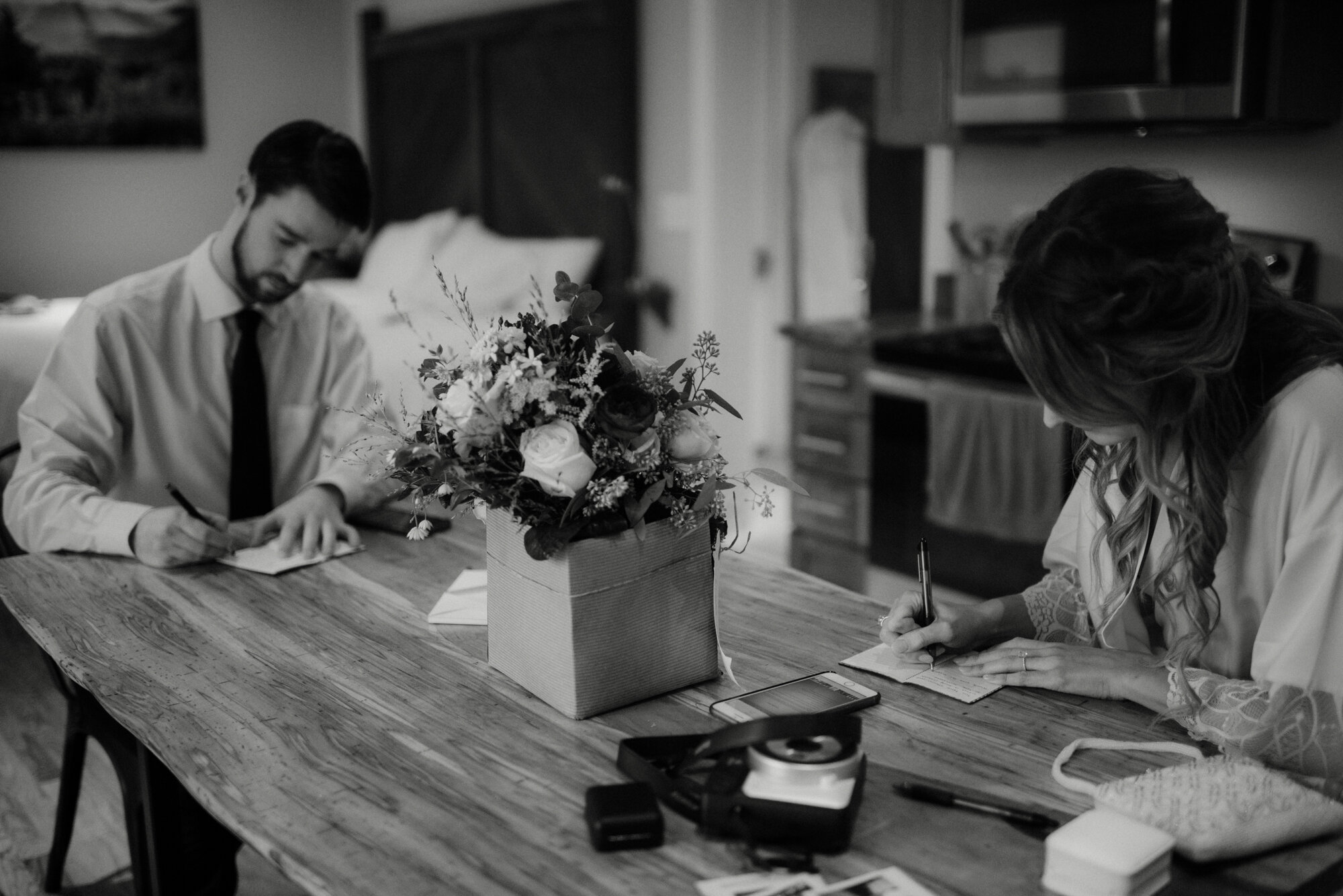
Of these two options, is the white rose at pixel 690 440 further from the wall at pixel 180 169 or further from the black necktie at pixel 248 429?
the wall at pixel 180 169

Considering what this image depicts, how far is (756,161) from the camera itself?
5.36m

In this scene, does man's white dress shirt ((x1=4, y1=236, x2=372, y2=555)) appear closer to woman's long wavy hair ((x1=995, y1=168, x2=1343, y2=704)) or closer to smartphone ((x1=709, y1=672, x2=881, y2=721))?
smartphone ((x1=709, y1=672, x2=881, y2=721))

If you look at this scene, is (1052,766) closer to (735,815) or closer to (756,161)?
(735,815)

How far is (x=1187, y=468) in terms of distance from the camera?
1.42m

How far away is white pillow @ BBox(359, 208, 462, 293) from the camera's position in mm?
5875

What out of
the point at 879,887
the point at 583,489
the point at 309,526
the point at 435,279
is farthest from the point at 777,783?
the point at 435,279

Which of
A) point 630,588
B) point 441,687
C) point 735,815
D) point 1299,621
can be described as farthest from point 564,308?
point 1299,621

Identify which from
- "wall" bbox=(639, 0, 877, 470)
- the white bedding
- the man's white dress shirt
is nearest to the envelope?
the man's white dress shirt

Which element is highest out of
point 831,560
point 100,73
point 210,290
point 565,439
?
point 100,73

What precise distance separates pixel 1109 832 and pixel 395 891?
0.61 m

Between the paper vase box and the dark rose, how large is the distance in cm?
12

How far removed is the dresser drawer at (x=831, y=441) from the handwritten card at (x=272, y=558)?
6.81ft

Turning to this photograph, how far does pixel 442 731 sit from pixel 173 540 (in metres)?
0.80

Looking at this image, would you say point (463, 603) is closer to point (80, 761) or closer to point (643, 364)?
point (643, 364)
